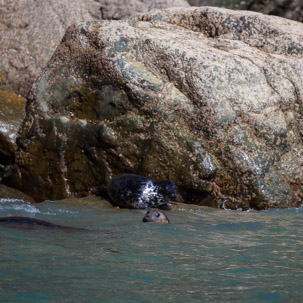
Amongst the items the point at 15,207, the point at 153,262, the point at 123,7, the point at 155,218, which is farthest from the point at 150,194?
the point at 123,7

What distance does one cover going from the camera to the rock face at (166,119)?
6816mm

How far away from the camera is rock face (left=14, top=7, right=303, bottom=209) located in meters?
6.82

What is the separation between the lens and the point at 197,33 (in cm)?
822

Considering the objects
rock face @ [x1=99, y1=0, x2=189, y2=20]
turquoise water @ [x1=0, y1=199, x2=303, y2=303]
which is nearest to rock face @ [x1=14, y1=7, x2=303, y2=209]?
turquoise water @ [x1=0, y1=199, x2=303, y2=303]

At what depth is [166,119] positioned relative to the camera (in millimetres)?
6941

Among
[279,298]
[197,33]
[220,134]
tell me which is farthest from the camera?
[197,33]

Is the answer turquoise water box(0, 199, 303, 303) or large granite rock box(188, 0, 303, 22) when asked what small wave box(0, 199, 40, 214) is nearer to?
turquoise water box(0, 199, 303, 303)

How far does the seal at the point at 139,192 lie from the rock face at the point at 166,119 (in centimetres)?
39

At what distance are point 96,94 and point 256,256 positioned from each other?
436 centimetres

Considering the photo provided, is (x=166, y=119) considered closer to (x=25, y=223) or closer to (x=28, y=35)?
(x=25, y=223)

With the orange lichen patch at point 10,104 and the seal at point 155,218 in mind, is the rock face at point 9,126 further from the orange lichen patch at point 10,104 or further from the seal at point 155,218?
the seal at point 155,218

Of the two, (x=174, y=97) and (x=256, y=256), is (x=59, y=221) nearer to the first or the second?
(x=256, y=256)

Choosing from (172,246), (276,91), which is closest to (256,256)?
(172,246)

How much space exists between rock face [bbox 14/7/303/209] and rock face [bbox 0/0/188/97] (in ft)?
4.65
